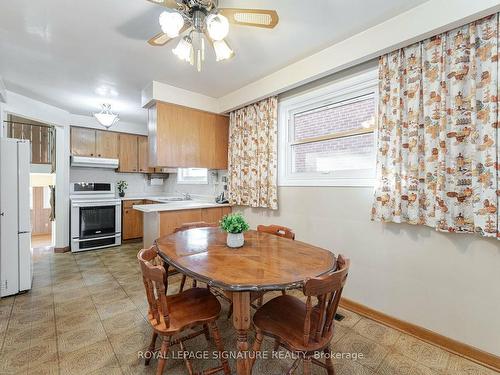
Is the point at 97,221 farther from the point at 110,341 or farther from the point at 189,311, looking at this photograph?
the point at 189,311

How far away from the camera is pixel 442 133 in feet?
5.89

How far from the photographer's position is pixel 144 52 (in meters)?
2.43

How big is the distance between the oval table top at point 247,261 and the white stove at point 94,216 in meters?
3.16

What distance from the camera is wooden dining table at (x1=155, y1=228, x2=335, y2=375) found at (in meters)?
1.27

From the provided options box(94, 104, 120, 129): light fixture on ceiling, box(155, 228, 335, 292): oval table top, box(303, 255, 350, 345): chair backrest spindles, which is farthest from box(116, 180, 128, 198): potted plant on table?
box(303, 255, 350, 345): chair backrest spindles

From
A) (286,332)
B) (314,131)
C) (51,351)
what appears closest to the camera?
(286,332)

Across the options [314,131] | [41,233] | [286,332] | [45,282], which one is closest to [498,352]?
[286,332]

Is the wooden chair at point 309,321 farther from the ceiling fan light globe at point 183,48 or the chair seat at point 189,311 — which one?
the ceiling fan light globe at point 183,48

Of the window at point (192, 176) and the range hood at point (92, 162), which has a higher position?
the range hood at point (92, 162)

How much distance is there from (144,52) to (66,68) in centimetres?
110

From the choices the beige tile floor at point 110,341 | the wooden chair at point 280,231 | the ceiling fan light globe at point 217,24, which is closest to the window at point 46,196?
the beige tile floor at point 110,341

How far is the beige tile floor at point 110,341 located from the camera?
1.65 m

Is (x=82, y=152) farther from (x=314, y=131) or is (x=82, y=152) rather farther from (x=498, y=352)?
(x=498, y=352)

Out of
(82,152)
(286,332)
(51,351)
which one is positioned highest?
(82,152)
